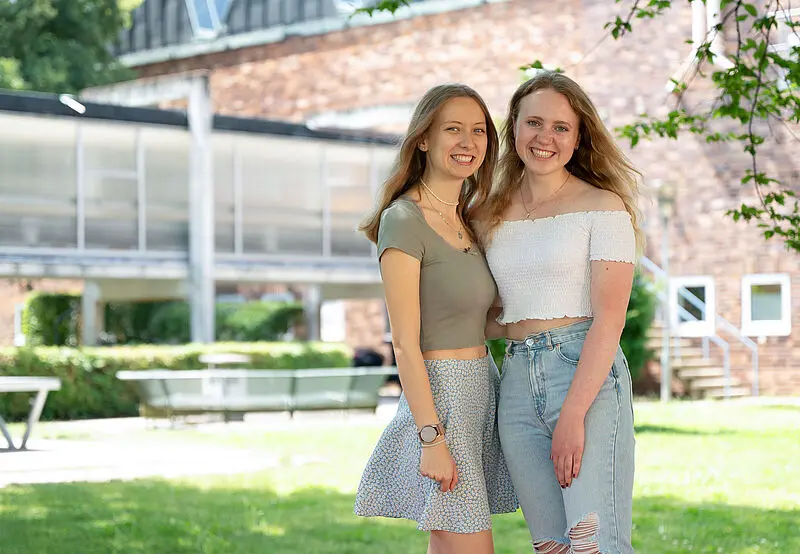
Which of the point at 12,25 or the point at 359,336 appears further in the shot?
the point at 12,25

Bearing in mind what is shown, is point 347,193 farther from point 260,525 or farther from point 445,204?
point 445,204

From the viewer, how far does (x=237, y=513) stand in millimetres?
9164

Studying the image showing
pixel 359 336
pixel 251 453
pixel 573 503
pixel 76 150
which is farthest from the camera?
pixel 359 336

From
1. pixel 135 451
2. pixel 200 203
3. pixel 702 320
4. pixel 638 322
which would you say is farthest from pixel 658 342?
pixel 135 451

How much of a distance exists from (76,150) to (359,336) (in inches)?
413

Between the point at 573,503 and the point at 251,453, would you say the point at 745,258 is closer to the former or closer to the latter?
the point at 251,453

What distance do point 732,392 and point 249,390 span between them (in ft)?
32.5

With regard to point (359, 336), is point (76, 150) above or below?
above

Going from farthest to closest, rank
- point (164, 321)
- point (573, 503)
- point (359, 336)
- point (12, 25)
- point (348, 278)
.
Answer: point (12, 25) < point (359, 336) < point (164, 321) < point (348, 278) < point (573, 503)

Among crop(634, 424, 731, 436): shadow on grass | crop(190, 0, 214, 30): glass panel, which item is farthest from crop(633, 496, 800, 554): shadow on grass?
crop(190, 0, 214, 30): glass panel

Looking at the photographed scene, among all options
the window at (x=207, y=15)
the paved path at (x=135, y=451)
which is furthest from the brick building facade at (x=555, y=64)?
the paved path at (x=135, y=451)

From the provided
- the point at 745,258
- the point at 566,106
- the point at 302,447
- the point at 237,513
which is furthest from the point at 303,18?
the point at 566,106

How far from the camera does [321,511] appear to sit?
9.27 metres

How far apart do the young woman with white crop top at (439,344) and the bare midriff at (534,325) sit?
0.12m
